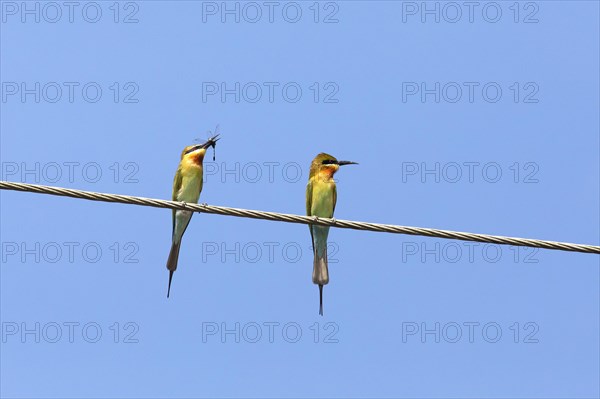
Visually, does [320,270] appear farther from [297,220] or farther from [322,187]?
[297,220]

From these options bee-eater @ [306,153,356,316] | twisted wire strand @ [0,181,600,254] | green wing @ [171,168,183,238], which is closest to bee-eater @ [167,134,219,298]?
green wing @ [171,168,183,238]

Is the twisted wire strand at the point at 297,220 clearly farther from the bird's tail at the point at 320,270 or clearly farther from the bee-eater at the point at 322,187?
the bee-eater at the point at 322,187

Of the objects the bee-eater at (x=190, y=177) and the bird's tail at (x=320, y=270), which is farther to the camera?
the bee-eater at (x=190, y=177)

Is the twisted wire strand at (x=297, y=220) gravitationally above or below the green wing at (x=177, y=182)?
below

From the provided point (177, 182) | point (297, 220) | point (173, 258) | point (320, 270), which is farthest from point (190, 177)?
point (297, 220)

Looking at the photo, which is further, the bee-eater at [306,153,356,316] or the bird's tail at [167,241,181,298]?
the bee-eater at [306,153,356,316]

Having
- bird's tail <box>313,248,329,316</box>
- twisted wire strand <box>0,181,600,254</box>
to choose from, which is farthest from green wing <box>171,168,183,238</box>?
twisted wire strand <box>0,181,600,254</box>

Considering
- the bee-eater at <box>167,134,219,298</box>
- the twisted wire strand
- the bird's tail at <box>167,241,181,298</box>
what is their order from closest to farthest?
the twisted wire strand
the bird's tail at <box>167,241,181,298</box>
the bee-eater at <box>167,134,219,298</box>

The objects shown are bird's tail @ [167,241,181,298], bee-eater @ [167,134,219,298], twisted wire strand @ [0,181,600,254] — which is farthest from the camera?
bee-eater @ [167,134,219,298]

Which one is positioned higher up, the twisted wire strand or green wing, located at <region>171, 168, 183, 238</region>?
green wing, located at <region>171, 168, 183, 238</region>

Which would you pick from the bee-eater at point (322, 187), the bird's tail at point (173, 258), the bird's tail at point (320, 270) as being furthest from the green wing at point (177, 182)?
the bird's tail at point (320, 270)

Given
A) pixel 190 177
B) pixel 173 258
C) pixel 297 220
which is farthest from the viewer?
pixel 190 177

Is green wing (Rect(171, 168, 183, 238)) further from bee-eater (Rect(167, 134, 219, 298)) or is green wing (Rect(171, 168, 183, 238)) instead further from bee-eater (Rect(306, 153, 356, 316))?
bee-eater (Rect(306, 153, 356, 316))

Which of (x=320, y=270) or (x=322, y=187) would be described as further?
(x=322, y=187)
